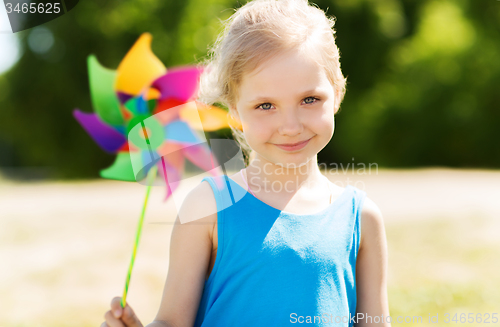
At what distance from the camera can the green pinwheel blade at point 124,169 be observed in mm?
1126

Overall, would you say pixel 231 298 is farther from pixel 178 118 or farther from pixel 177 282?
pixel 178 118

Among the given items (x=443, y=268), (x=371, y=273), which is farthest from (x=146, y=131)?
(x=443, y=268)

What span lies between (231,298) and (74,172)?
1132 cm

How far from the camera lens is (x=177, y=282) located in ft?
3.67

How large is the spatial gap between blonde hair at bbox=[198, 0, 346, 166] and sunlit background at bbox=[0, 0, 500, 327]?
1.51m

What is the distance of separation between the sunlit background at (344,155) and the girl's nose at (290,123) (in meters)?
1.47

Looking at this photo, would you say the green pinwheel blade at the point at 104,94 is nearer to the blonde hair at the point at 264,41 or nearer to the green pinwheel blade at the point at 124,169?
the green pinwheel blade at the point at 124,169

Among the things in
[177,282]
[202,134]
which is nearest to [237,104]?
[202,134]

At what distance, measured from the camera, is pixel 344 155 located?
10.8 metres

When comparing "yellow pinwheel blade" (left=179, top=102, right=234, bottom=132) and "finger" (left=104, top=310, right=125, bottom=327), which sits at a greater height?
"yellow pinwheel blade" (left=179, top=102, right=234, bottom=132)

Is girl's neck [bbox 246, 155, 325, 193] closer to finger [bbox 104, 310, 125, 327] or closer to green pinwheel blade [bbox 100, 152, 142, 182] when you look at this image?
green pinwheel blade [bbox 100, 152, 142, 182]

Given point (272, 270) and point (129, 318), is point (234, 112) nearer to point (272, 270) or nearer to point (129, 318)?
point (272, 270)

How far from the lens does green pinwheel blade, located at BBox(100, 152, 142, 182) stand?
113 centimetres

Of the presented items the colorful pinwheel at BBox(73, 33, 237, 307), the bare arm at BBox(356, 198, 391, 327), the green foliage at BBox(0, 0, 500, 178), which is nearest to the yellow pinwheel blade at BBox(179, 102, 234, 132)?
the colorful pinwheel at BBox(73, 33, 237, 307)
